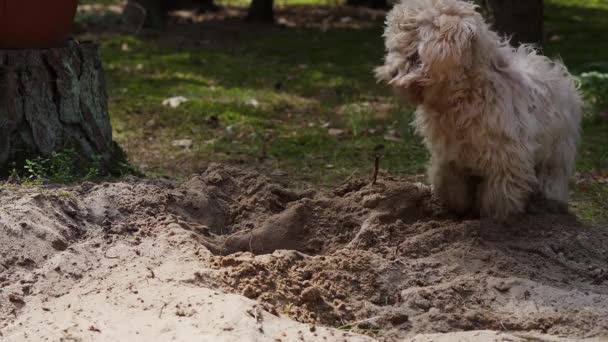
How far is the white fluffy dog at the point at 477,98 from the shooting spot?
517 cm

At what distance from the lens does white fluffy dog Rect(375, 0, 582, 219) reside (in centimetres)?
517

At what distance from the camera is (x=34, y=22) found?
590 centimetres

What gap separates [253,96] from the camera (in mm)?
10117

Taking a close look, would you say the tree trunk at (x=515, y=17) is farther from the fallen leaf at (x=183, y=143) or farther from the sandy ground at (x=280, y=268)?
the sandy ground at (x=280, y=268)

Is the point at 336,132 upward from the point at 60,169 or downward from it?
downward

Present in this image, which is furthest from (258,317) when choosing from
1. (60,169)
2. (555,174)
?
(555,174)

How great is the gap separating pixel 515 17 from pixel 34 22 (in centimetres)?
485

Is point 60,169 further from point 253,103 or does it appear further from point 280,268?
point 253,103

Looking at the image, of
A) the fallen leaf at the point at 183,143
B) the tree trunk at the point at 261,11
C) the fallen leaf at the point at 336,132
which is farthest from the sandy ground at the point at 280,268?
the tree trunk at the point at 261,11

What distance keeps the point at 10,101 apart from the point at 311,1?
13943 millimetres

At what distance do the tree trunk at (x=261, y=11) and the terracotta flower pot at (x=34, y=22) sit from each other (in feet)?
32.2

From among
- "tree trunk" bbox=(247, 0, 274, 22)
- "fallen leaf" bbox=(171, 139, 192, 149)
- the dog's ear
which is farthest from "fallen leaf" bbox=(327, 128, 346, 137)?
"tree trunk" bbox=(247, 0, 274, 22)

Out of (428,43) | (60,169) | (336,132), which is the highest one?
(428,43)

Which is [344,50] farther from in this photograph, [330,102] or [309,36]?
[330,102]
